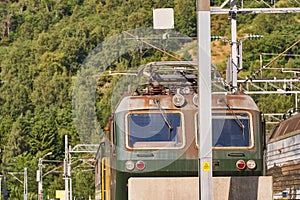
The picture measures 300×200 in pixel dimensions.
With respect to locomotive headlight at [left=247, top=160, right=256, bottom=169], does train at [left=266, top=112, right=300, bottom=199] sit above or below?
below

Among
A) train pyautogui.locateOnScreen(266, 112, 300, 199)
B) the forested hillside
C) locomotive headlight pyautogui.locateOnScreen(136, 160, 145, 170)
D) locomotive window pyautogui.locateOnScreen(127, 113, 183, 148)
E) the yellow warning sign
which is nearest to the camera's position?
the yellow warning sign

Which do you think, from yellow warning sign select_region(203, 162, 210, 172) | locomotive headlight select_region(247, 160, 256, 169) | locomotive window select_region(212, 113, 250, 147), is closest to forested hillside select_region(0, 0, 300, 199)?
locomotive window select_region(212, 113, 250, 147)

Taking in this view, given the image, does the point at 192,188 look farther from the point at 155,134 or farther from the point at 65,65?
the point at 65,65

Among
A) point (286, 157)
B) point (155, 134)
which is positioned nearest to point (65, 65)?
point (286, 157)

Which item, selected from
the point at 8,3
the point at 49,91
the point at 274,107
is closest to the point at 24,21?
the point at 8,3

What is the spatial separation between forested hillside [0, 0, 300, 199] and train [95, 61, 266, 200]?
4723cm

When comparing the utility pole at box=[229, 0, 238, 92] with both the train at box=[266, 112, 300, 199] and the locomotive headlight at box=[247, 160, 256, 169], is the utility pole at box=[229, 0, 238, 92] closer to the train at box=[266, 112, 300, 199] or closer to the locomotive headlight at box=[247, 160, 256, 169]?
the train at box=[266, 112, 300, 199]

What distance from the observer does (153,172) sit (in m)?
18.2

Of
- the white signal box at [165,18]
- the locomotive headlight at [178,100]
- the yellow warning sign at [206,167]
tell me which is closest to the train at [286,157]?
the white signal box at [165,18]

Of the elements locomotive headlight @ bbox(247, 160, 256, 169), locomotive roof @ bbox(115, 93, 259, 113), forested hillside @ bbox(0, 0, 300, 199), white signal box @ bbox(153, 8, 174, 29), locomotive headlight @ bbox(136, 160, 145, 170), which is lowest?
forested hillside @ bbox(0, 0, 300, 199)

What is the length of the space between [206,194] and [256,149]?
312 centimetres

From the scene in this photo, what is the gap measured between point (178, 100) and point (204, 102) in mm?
2608

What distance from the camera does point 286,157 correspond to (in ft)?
102

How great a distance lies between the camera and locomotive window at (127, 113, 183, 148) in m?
18.2
